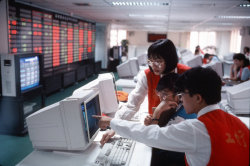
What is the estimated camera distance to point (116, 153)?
1.56 m

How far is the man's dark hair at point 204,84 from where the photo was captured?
114 cm

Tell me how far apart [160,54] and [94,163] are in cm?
108

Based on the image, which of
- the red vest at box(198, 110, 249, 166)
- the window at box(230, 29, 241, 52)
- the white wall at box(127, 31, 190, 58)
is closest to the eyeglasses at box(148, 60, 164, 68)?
the red vest at box(198, 110, 249, 166)

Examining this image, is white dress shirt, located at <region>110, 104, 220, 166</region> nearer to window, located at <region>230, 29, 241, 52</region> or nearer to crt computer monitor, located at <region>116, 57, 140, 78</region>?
crt computer monitor, located at <region>116, 57, 140, 78</region>

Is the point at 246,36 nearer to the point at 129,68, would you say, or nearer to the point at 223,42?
the point at 223,42

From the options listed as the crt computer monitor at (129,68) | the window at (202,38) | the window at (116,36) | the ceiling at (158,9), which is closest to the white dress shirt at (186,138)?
the ceiling at (158,9)

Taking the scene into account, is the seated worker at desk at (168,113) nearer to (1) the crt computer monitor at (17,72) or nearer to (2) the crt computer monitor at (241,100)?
(2) the crt computer monitor at (241,100)

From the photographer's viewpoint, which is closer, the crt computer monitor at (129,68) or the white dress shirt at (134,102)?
the white dress shirt at (134,102)

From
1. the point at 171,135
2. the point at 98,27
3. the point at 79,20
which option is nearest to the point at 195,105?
the point at 171,135

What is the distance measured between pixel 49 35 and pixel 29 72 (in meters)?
2.30

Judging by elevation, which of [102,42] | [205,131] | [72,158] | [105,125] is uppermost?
[102,42]

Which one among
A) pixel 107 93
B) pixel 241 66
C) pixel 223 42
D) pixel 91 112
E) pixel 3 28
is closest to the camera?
pixel 91 112

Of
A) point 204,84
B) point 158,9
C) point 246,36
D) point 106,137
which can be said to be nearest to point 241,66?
point 158,9

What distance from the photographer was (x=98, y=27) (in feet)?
33.7
